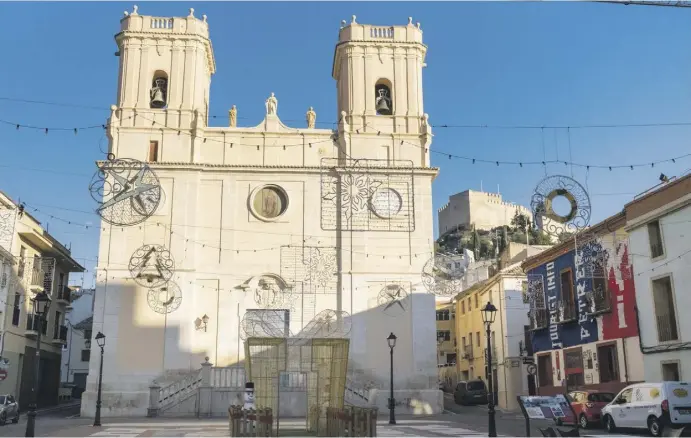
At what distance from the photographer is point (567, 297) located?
30547 mm

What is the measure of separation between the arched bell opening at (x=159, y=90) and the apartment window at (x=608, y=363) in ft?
73.3

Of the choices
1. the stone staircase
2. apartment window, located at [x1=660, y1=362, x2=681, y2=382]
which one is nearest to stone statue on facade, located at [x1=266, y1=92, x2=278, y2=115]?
the stone staircase

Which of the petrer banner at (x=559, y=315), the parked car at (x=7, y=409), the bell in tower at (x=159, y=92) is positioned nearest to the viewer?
the parked car at (x=7, y=409)

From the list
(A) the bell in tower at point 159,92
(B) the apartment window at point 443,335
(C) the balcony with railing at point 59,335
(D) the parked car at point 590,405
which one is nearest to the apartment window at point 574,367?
(D) the parked car at point 590,405

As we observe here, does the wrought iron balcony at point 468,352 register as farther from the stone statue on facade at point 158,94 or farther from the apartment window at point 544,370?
the stone statue on facade at point 158,94

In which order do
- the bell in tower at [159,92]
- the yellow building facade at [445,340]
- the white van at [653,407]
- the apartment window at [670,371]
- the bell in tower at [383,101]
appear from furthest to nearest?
1. the yellow building facade at [445,340]
2. the bell in tower at [383,101]
3. the bell in tower at [159,92]
4. the apartment window at [670,371]
5. the white van at [653,407]

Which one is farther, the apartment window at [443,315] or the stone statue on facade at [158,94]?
the apartment window at [443,315]

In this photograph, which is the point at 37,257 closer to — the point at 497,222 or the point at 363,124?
the point at 363,124

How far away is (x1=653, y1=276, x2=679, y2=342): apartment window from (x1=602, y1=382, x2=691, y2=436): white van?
4.17 metres

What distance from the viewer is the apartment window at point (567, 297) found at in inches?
1179

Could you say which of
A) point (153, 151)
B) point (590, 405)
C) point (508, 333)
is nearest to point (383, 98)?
point (153, 151)

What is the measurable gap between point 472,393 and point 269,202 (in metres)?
15.5

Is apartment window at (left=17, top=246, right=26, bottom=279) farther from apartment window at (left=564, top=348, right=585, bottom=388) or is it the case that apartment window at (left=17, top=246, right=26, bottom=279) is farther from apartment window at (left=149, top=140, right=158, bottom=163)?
apartment window at (left=564, top=348, right=585, bottom=388)

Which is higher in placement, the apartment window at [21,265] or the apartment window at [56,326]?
the apartment window at [21,265]
